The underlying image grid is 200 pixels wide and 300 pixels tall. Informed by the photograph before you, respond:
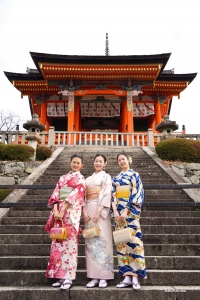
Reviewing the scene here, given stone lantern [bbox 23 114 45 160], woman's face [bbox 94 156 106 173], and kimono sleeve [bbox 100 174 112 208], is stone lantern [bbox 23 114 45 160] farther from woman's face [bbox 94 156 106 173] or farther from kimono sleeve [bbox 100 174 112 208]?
kimono sleeve [bbox 100 174 112 208]

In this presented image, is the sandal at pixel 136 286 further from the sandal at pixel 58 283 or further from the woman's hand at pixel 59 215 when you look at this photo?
the woman's hand at pixel 59 215

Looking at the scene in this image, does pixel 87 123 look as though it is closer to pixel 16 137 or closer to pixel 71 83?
pixel 71 83

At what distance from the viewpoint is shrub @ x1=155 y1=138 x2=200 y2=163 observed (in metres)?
8.32

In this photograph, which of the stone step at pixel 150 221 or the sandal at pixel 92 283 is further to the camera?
the stone step at pixel 150 221

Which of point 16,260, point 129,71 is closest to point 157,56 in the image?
point 129,71

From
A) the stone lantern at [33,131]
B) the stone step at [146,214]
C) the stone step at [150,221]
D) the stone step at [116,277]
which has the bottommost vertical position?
the stone step at [116,277]

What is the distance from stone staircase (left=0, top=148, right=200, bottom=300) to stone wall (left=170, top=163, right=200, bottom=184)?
2026mm

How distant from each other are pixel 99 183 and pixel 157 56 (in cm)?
1209

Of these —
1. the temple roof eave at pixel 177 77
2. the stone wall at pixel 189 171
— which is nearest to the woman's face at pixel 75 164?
the stone wall at pixel 189 171

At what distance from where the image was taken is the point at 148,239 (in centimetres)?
407

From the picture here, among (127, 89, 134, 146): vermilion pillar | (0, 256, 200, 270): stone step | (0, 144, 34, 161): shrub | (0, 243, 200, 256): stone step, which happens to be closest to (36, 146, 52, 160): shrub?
(0, 144, 34, 161): shrub

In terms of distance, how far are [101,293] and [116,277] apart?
0.40 meters

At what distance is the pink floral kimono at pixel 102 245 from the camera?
2.74 m

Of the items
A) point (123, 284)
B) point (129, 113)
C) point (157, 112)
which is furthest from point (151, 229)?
point (157, 112)
